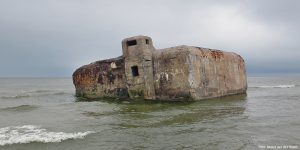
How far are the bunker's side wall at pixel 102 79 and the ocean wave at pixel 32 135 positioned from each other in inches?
254

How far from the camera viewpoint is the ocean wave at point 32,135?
6801mm

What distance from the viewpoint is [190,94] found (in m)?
12.4

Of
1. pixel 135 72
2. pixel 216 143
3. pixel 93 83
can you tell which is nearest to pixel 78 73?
pixel 93 83

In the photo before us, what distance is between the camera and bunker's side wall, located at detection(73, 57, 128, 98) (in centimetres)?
1447

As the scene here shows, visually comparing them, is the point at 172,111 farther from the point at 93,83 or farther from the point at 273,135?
the point at 93,83

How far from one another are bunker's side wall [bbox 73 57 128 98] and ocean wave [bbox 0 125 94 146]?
6458mm

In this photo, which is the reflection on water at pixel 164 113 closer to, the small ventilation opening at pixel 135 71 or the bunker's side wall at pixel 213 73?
the bunker's side wall at pixel 213 73

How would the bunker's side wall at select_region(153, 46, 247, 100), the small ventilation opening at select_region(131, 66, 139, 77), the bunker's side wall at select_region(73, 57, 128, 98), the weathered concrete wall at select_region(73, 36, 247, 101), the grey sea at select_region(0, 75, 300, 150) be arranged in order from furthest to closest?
the bunker's side wall at select_region(73, 57, 128, 98)
the small ventilation opening at select_region(131, 66, 139, 77)
the weathered concrete wall at select_region(73, 36, 247, 101)
the bunker's side wall at select_region(153, 46, 247, 100)
the grey sea at select_region(0, 75, 300, 150)

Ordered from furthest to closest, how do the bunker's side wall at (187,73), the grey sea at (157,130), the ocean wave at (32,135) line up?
the bunker's side wall at (187,73), the ocean wave at (32,135), the grey sea at (157,130)

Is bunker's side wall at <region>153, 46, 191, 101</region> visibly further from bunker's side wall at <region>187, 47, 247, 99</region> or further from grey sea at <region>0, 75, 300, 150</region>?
grey sea at <region>0, 75, 300, 150</region>

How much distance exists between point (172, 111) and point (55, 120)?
3.55m

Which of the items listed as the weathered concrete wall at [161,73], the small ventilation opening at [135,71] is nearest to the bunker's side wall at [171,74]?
the weathered concrete wall at [161,73]

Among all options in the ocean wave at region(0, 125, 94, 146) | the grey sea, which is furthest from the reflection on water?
the ocean wave at region(0, 125, 94, 146)

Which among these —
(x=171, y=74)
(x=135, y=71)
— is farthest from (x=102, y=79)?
(x=171, y=74)
